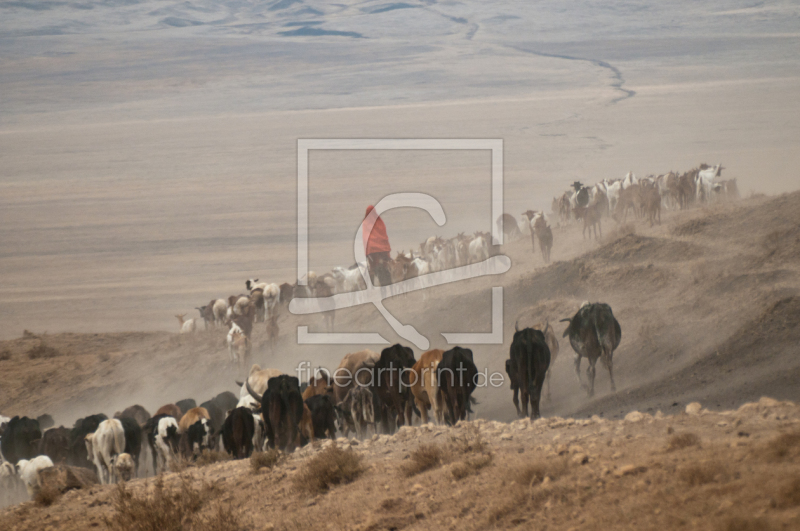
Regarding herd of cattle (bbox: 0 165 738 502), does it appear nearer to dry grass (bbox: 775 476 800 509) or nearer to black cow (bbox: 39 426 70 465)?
black cow (bbox: 39 426 70 465)

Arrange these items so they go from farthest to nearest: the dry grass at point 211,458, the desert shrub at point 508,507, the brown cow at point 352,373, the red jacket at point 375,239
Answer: the red jacket at point 375,239
the brown cow at point 352,373
the dry grass at point 211,458
the desert shrub at point 508,507

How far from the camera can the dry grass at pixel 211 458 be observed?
10305 millimetres

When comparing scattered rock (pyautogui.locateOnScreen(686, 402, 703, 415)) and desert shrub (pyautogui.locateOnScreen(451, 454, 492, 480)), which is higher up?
scattered rock (pyautogui.locateOnScreen(686, 402, 703, 415))

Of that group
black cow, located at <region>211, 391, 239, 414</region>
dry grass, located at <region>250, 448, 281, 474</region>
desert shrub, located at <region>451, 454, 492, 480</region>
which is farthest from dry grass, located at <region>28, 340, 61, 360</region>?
desert shrub, located at <region>451, 454, 492, 480</region>

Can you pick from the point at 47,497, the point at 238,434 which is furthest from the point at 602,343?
the point at 47,497

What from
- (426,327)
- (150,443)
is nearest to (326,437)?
(150,443)

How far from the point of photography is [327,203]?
62.9 meters

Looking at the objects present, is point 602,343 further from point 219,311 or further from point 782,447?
point 219,311

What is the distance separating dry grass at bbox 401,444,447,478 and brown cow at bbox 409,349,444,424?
157 inches

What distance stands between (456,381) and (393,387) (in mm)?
1404

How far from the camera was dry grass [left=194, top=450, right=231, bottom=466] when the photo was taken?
33.8ft

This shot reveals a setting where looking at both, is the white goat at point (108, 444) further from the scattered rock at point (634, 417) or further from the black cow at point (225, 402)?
the scattered rock at point (634, 417)

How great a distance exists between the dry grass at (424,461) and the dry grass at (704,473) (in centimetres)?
267

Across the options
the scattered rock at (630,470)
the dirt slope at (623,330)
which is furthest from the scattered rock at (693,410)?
the scattered rock at (630,470)
